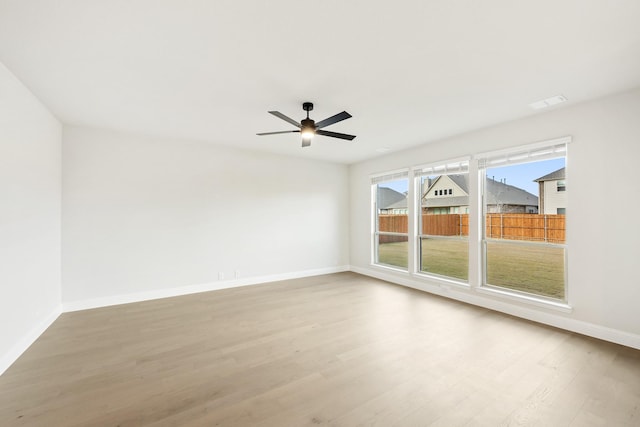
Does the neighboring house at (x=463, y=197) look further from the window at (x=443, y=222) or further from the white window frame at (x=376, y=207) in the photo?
the white window frame at (x=376, y=207)

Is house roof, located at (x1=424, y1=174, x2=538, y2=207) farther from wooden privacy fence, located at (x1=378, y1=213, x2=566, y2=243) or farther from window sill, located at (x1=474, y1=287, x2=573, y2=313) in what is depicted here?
window sill, located at (x1=474, y1=287, x2=573, y2=313)

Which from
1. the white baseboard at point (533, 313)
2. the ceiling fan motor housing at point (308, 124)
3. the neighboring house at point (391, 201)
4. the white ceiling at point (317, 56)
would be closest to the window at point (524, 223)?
the white baseboard at point (533, 313)

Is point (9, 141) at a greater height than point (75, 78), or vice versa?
point (75, 78)

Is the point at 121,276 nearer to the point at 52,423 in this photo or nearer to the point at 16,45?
the point at 52,423

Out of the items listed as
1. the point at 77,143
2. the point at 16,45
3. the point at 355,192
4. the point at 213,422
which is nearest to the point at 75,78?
the point at 16,45

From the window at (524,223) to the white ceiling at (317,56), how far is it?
0.74 meters

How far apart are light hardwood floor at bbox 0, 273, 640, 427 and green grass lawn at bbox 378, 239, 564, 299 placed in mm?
701

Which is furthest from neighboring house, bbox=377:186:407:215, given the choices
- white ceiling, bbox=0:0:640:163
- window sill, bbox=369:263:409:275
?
white ceiling, bbox=0:0:640:163

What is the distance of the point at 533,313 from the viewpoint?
360 cm

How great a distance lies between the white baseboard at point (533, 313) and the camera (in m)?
2.95

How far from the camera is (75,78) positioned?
106 inches

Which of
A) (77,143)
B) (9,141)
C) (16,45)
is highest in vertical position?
(16,45)

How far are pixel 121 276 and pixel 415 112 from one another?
5058mm

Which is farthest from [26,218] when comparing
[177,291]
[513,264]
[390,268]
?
[513,264]
